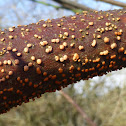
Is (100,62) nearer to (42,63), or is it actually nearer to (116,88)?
(42,63)

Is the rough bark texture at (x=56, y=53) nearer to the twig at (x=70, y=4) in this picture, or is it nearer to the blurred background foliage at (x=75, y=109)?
the twig at (x=70, y=4)

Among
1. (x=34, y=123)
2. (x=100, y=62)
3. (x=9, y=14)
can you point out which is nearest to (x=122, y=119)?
(x=34, y=123)

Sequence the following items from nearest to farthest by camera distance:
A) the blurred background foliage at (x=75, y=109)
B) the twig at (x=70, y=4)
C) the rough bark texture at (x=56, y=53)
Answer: the rough bark texture at (x=56, y=53), the twig at (x=70, y=4), the blurred background foliage at (x=75, y=109)

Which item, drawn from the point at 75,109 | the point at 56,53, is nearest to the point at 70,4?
the point at 56,53

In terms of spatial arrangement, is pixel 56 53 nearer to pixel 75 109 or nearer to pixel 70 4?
pixel 70 4

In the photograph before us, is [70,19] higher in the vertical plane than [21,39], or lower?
higher

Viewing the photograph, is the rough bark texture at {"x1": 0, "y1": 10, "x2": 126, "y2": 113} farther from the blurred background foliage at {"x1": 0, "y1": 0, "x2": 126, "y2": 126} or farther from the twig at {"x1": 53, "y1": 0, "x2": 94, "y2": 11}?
the blurred background foliage at {"x1": 0, "y1": 0, "x2": 126, "y2": 126}

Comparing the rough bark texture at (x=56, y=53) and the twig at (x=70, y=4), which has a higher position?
the twig at (x=70, y=4)

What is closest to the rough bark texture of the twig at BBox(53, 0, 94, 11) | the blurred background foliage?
the twig at BBox(53, 0, 94, 11)

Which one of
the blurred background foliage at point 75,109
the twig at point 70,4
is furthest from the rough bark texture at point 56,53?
the blurred background foliage at point 75,109
